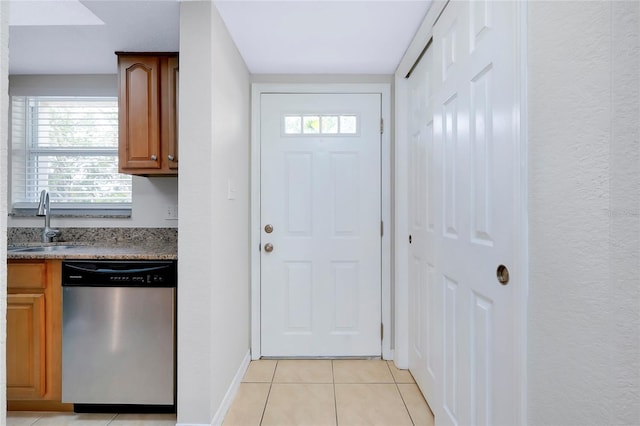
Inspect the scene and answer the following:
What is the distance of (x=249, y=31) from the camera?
202 centimetres

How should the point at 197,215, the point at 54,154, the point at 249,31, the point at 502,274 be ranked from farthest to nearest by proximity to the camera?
the point at 54,154 < the point at 249,31 < the point at 197,215 < the point at 502,274

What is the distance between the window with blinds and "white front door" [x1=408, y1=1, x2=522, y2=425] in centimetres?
240

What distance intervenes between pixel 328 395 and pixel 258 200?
1454 millimetres

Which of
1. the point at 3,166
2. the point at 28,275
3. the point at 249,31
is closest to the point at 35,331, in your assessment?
the point at 28,275

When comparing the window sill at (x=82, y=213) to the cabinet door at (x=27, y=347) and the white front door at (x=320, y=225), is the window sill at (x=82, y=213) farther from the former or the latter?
the white front door at (x=320, y=225)

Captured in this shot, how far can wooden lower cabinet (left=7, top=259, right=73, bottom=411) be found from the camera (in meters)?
1.93

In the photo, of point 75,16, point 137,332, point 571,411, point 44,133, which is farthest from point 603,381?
point 44,133

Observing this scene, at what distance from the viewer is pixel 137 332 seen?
1878 millimetres

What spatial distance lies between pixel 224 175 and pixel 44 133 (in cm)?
188

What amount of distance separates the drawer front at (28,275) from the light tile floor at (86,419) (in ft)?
2.49

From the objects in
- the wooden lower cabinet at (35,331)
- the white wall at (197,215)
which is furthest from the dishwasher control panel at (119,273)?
the white wall at (197,215)

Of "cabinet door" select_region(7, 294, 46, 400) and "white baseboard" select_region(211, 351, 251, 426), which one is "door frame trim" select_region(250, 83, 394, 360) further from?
"cabinet door" select_region(7, 294, 46, 400)

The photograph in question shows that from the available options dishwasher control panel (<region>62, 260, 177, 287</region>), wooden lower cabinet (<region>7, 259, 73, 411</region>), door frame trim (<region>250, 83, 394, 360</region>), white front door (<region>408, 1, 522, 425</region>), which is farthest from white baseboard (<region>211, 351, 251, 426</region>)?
white front door (<region>408, 1, 522, 425</region>)

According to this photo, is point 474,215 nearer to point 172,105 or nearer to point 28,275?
point 172,105
